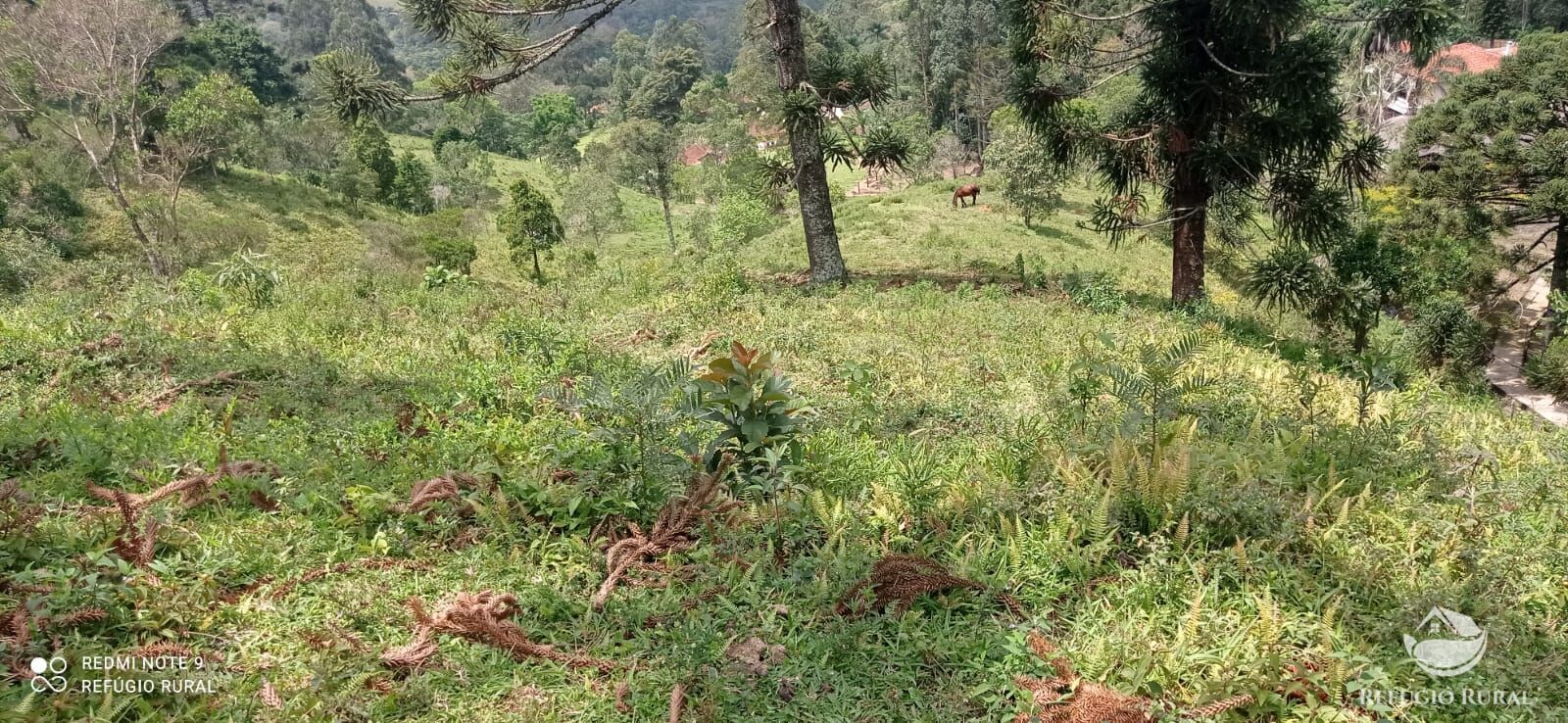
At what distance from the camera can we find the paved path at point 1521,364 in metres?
17.6

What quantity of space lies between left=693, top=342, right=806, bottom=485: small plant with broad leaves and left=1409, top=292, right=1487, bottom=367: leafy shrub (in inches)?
733

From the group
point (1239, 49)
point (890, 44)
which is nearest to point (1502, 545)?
point (1239, 49)

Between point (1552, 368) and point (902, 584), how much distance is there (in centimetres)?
2026

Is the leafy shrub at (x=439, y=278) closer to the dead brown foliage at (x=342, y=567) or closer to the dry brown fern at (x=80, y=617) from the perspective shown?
the dead brown foliage at (x=342, y=567)

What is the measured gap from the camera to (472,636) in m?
3.05

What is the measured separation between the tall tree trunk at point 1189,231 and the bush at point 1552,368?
1123 cm

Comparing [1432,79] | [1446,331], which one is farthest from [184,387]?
[1432,79]

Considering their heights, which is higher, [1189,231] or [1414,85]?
[1414,85]

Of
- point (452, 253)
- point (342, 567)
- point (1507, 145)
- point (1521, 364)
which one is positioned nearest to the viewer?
point (342, 567)

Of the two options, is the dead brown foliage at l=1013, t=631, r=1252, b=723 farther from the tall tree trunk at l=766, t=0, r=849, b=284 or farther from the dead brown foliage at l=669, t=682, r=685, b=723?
the tall tree trunk at l=766, t=0, r=849, b=284

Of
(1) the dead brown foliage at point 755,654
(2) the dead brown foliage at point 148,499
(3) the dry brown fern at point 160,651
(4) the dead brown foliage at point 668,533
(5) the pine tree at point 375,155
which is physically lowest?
(1) the dead brown foliage at point 755,654

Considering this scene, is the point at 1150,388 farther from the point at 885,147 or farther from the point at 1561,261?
the point at 1561,261

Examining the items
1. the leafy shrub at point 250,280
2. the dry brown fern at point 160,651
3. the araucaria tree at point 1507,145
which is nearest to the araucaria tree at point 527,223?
the leafy shrub at point 250,280

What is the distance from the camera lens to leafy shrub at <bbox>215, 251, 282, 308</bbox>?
9.27 m
